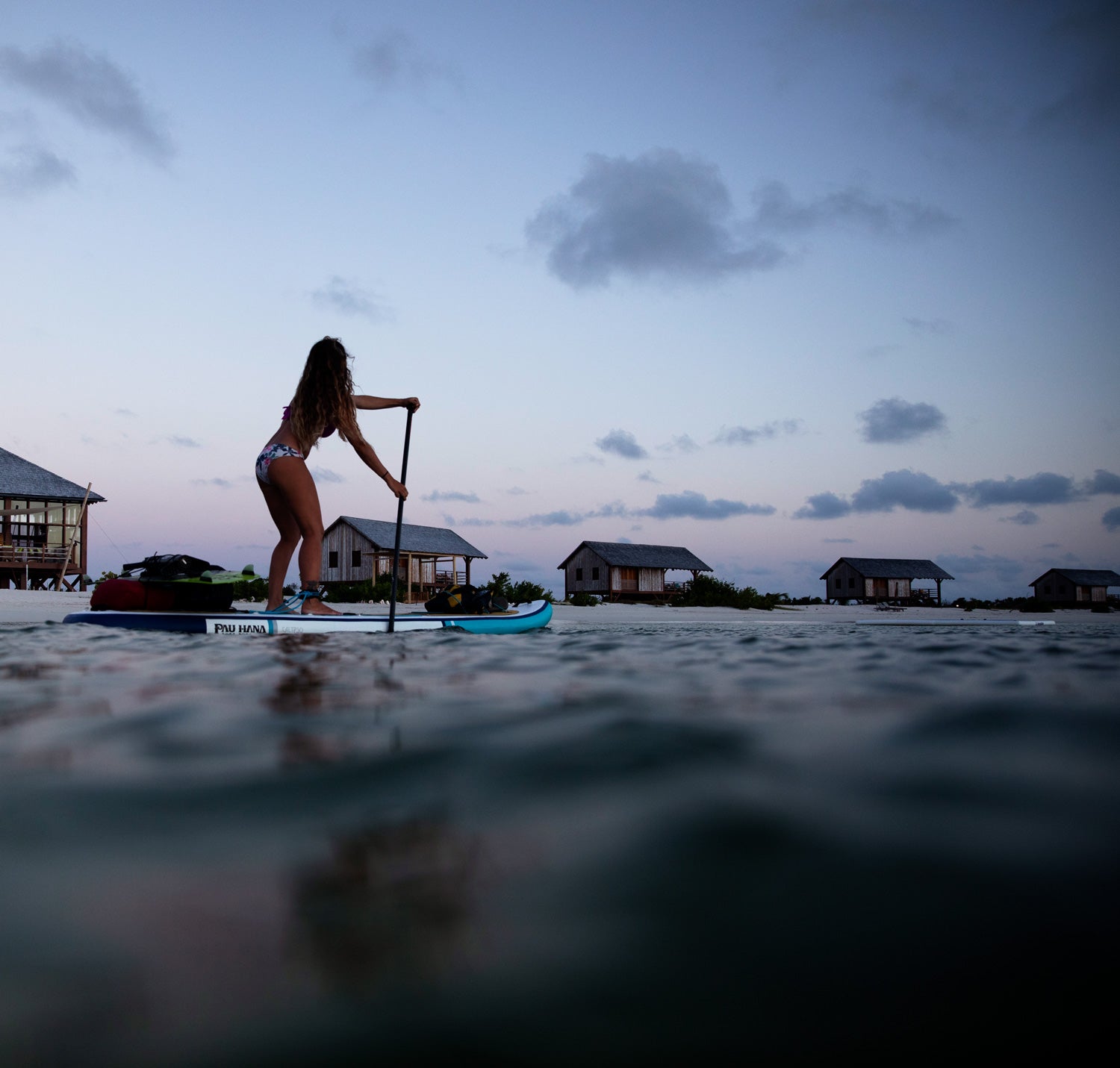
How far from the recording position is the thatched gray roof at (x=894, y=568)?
55500 mm

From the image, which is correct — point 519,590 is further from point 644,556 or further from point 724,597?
point 644,556

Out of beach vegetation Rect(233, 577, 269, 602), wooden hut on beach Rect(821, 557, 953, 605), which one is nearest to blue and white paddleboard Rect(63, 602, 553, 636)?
beach vegetation Rect(233, 577, 269, 602)

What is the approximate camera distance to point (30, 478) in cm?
2992

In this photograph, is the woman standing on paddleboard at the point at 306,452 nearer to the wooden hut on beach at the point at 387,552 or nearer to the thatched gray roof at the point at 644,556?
the wooden hut on beach at the point at 387,552

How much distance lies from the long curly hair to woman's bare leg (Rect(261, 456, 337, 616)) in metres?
0.35

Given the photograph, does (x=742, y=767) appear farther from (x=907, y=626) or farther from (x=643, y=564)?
(x=643, y=564)

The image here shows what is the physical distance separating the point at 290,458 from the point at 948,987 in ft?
23.3

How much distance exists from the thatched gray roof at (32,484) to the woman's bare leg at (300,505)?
1062 inches

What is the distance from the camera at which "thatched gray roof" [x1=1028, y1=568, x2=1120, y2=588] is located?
64.7 m

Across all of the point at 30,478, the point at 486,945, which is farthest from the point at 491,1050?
the point at 30,478

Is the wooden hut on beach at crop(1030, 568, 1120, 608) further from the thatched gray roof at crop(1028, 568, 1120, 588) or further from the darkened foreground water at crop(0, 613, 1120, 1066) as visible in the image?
the darkened foreground water at crop(0, 613, 1120, 1066)

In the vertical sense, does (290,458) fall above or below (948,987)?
above

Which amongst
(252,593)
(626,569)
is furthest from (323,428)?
(626,569)

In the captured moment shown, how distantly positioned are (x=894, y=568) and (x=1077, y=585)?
799 inches
